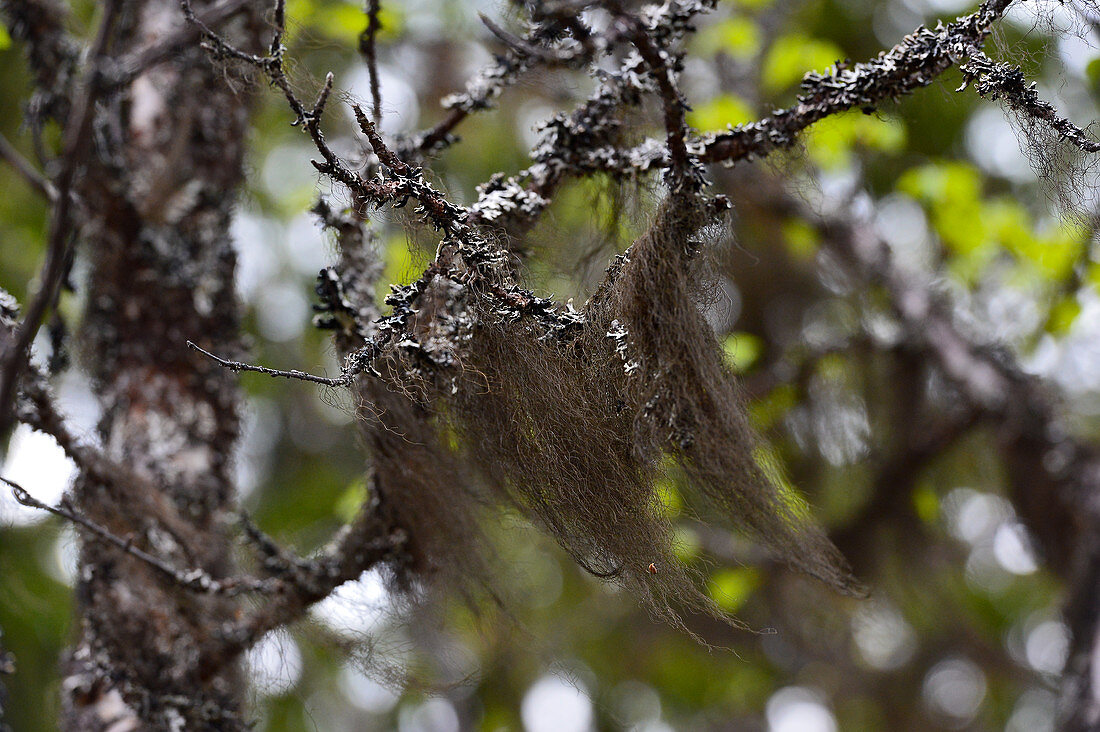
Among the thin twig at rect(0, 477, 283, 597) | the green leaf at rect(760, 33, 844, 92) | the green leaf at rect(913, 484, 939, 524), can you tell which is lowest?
the thin twig at rect(0, 477, 283, 597)

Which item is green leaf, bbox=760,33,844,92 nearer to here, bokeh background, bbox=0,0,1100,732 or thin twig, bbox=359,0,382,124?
bokeh background, bbox=0,0,1100,732

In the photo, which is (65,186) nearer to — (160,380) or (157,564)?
(157,564)

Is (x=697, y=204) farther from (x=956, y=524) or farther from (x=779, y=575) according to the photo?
(x=956, y=524)

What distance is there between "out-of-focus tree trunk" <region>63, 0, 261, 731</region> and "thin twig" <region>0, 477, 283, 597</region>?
21cm

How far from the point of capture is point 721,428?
1.59 metres

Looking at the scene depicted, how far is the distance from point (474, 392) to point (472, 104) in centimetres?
84

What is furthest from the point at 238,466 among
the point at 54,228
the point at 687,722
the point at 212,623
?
the point at 687,722

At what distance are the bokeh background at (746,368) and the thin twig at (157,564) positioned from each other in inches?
7.2

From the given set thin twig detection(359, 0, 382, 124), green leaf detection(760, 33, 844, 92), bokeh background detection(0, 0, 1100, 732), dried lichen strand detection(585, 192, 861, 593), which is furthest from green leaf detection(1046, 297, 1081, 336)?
thin twig detection(359, 0, 382, 124)

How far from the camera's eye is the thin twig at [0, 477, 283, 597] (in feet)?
5.48

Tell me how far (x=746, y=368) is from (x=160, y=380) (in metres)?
2.17

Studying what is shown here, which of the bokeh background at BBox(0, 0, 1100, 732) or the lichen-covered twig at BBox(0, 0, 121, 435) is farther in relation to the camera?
the bokeh background at BBox(0, 0, 1100, 732)

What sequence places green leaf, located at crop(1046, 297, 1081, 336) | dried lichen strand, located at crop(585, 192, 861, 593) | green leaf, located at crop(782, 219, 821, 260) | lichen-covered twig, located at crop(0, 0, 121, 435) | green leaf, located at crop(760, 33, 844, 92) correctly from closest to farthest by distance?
lichen-covered twig, located at crop(0, 0, 121, 435) → dried lichen strand, located at crop(585, 192, 861, 593) → green leaf, located at crop(1046, 297, 1081, 336) → green leaf, located at crop(760, 33, 844, 92) → green leaf, located at crop(782, 219, 821, 260)

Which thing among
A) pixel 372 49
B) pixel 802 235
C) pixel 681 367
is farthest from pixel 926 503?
pixel 372 49
